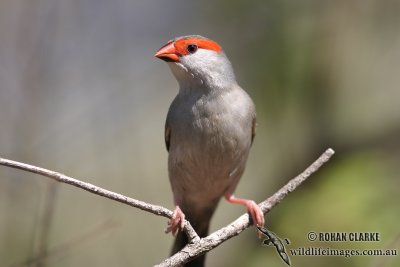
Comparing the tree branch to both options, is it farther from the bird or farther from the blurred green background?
the blurred green background

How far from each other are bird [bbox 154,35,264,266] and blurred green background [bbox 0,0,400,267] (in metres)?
1.09

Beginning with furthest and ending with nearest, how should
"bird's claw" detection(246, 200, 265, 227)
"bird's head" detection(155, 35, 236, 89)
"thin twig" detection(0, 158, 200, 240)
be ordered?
"bird's head" detection(155, 35, 236, 89), "bird's claw" detection(246, 200, 265, 227), "thin twig" detection(0, 158, 200, 240)

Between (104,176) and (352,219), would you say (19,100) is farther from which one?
(352,219)

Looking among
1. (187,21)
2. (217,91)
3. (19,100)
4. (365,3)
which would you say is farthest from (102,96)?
(365,3)

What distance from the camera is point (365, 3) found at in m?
6.46

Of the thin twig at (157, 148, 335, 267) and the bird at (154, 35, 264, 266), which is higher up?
the bird at (154, 35, 264, 266)

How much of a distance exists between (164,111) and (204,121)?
3.18 meters

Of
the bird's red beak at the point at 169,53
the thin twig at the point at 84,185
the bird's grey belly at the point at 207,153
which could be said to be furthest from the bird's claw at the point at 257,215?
the bird's red beak at the point at 169,53

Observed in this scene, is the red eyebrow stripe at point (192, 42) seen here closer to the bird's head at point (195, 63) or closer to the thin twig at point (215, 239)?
the bird's head at point (195, 63)

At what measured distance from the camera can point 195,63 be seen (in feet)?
13.3

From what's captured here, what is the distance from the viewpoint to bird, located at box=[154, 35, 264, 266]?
3.94 meters

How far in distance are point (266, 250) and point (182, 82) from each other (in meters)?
2.18

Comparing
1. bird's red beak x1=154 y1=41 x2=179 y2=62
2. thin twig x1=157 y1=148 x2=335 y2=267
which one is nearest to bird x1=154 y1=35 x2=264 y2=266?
bird's red beak x1=154 y1=41 x2=179 y2=62

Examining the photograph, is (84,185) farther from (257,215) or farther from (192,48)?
(192,48)
